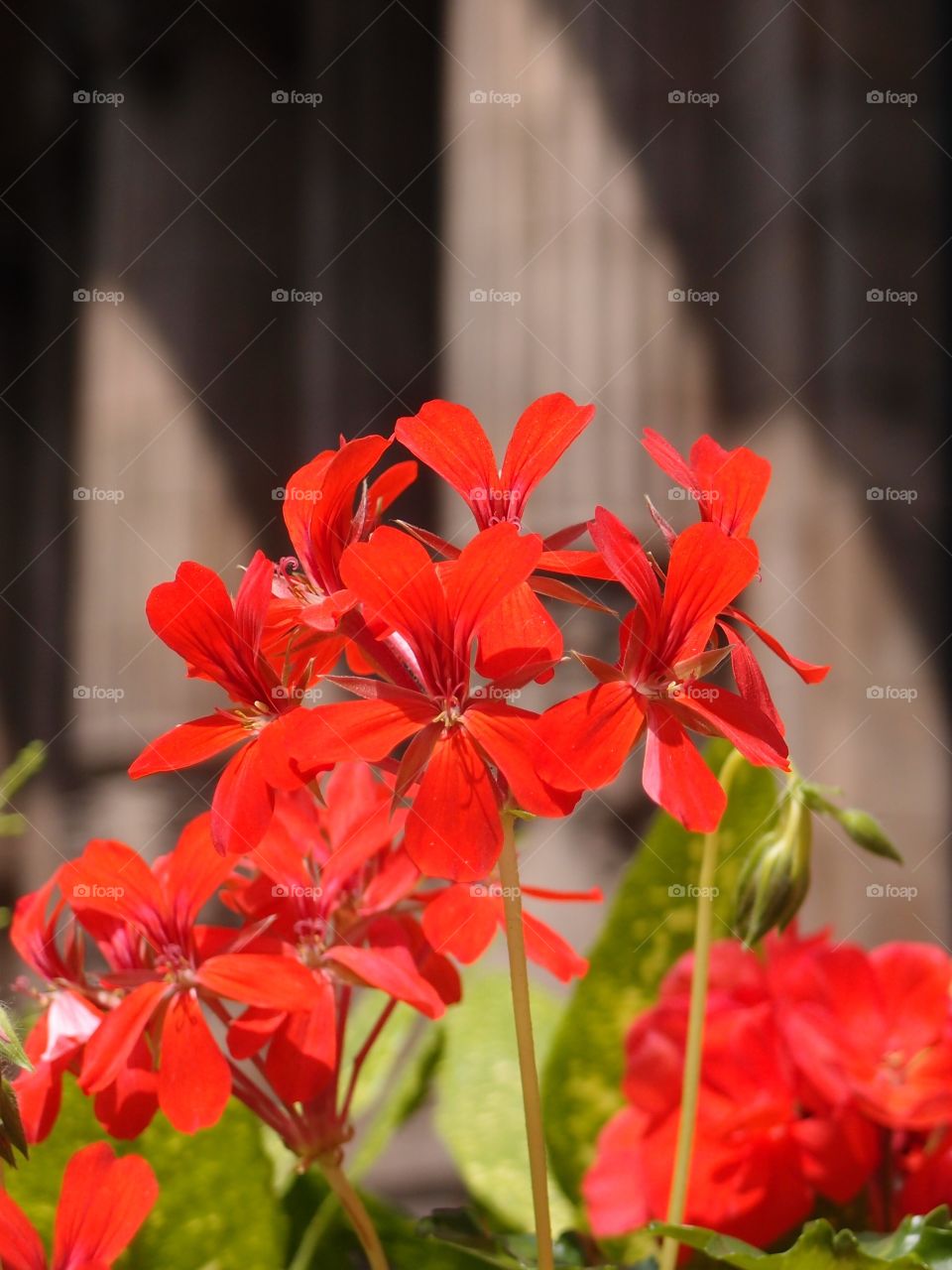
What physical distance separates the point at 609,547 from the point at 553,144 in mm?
834

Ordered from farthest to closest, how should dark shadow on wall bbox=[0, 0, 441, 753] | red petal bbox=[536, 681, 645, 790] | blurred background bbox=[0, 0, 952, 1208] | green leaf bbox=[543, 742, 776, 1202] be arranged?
dark shadow on wall bbox=[0, 0, 441, 753]
blurred background bbox=[0, 0, 952, 1208]
green leaf bbox=[543, 742, 776, 1202]
red petal bbox=[536, 681, 645, 790]

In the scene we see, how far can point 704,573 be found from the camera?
0.52 feet

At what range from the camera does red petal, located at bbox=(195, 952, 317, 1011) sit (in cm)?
17

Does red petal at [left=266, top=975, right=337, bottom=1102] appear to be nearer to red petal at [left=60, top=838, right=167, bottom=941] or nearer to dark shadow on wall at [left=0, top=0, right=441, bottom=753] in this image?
red petal at [left=60, top=838, right=167, bottom=941]

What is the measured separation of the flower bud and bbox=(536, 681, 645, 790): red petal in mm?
70

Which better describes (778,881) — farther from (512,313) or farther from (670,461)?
(512,313)

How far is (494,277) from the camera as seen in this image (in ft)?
2.98

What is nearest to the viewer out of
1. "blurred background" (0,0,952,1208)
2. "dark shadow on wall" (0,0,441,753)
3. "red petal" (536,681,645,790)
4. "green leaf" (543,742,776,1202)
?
"red petal" (536,681,645,790)

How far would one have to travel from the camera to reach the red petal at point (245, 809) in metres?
0.16

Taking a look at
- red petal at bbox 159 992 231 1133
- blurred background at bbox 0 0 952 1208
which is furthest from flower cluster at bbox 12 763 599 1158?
blurred background at bbox 0 0 952 1208

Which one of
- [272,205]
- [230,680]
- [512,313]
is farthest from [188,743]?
[272,205]

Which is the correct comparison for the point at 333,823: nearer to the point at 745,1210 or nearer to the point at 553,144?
the point at 745,1210

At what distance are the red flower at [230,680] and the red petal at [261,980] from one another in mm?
20

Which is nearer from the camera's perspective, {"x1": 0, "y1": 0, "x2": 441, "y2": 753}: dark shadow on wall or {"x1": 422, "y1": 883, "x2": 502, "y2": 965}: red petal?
{"x1": 422, "y1": 883, "x2": 502, "y2": 965}: red petal
